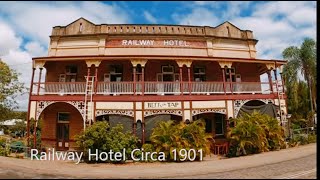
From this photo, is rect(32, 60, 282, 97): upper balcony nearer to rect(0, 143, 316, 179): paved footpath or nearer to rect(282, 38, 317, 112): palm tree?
rect(0, 143, 316, 179): paved footpath

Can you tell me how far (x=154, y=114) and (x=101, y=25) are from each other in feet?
28.7

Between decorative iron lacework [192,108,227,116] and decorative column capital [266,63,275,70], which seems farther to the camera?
decorative column capital [266,63,275,70]

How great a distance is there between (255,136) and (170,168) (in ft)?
18.8

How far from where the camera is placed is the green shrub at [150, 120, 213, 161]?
49.9ft

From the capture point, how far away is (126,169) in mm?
13188

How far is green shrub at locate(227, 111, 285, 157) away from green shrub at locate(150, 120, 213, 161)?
75.1 inches

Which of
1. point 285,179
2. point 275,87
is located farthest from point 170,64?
point 285,179

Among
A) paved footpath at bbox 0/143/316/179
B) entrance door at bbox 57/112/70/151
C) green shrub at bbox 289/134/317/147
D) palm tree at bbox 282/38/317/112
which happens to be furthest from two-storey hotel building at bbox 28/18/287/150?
palm tree at bbox 282/38/317/112

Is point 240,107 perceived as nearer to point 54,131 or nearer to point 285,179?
point 285,179

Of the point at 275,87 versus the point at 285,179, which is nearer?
the point at 285,179

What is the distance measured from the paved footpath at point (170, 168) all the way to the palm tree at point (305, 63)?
16.4 meters

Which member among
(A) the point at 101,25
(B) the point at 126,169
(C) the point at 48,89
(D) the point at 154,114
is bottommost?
(B) the point at 126,169

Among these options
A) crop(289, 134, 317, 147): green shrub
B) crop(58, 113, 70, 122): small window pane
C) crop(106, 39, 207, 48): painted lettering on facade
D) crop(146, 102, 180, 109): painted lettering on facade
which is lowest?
crop(289, 134, 317, 147): green shrub

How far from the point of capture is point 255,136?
16.1 metres
